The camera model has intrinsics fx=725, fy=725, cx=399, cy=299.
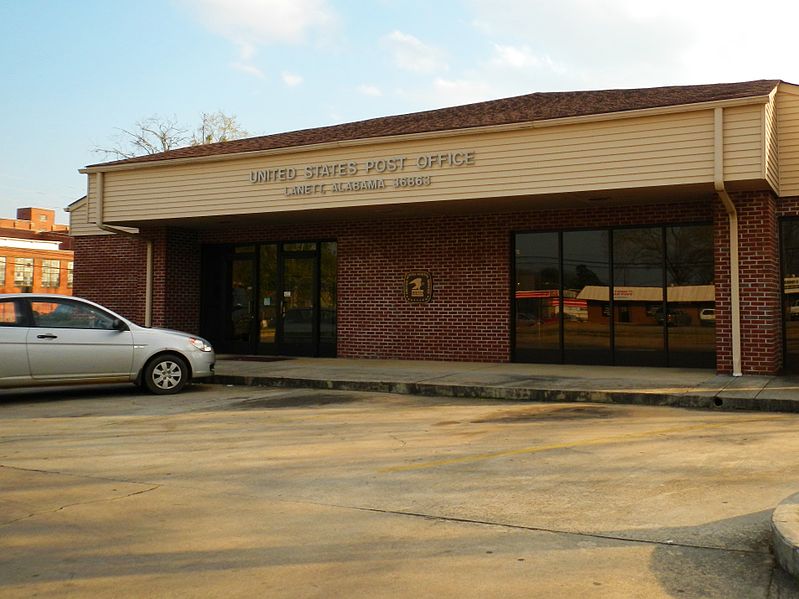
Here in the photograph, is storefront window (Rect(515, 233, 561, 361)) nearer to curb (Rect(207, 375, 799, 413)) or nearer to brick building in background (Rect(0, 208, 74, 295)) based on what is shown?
curb (Rect(207, 375, 799, 413))

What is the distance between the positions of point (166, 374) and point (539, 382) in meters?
5.78

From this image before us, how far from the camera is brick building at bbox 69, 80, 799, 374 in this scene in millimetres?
11859

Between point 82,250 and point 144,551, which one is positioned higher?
point 82,250

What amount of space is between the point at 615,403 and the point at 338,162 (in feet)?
22.9

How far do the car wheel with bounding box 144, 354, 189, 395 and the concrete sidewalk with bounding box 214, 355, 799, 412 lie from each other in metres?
1.55

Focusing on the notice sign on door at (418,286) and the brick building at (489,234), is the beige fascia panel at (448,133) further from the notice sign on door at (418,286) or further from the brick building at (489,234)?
the notice sign on door at (418,286)

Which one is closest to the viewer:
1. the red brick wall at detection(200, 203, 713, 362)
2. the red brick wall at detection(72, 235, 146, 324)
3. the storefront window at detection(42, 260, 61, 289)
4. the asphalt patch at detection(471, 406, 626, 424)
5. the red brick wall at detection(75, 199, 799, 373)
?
the asphalt patch at detection(471, 406, 626, 424)

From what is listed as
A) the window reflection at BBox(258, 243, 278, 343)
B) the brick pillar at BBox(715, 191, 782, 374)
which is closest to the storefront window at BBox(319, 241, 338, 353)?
the window reflection at BBox(258, 243, 278, 343)

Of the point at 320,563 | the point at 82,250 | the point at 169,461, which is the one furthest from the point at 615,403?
the point at 82,250

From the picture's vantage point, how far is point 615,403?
10.1m

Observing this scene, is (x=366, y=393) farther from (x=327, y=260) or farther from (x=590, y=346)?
(x=327, y=260)

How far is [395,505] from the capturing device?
5.06m

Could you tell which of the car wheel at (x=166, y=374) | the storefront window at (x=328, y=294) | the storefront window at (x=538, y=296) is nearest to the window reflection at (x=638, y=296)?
the storefront window at (x=538, y=296)

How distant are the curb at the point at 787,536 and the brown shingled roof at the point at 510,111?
8.45 m
